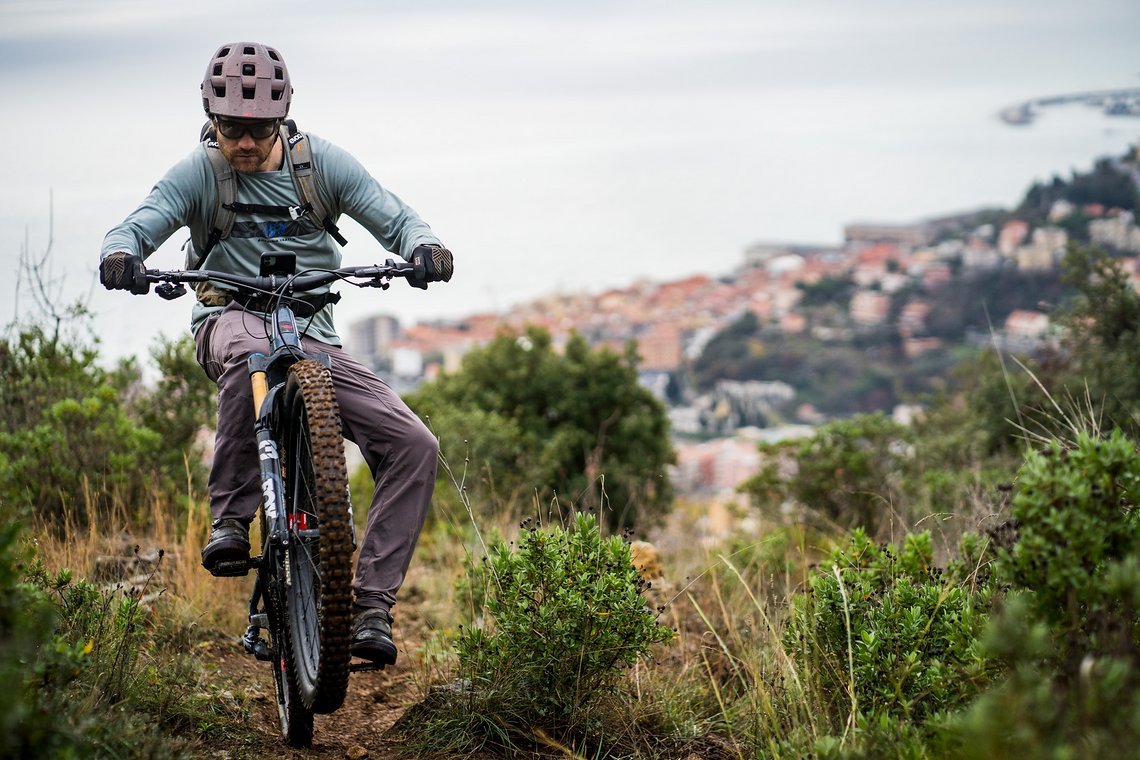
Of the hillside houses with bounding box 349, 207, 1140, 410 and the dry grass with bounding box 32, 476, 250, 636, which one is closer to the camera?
the dry grass with bounding box 32, 476, 250, 636

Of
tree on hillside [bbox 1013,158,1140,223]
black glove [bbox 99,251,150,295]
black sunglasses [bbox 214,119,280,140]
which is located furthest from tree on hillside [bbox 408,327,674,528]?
tree on hillside [bbox 1013,158,1140,223]

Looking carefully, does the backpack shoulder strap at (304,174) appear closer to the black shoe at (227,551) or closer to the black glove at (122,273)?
the black glove at (122,273)

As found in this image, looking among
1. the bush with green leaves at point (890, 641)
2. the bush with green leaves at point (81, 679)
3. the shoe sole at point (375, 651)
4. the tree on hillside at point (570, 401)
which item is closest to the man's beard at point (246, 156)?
the bush with green leaves at point (81, 679)

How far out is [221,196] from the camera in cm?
404

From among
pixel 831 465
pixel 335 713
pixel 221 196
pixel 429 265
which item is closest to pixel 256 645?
pixel 335 713

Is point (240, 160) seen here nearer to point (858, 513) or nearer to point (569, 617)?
point (569, 617)

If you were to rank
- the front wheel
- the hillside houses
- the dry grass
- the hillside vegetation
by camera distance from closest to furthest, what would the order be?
1. the hillside vegetation
2. the front wheel
3. the dry grass
4. the hillside houses

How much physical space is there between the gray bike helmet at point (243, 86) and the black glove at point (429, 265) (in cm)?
72

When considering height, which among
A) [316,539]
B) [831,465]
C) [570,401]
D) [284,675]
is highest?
[316,539]

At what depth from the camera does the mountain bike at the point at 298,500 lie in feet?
10.3

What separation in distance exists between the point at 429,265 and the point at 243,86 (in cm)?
92

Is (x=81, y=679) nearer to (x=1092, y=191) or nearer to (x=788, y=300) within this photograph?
(x=1092, y=191)

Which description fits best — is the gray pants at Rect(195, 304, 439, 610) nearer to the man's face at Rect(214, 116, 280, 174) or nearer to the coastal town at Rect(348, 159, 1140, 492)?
the man's face at Rect(214, 116, 280, 174)

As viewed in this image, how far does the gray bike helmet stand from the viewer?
396 cm
